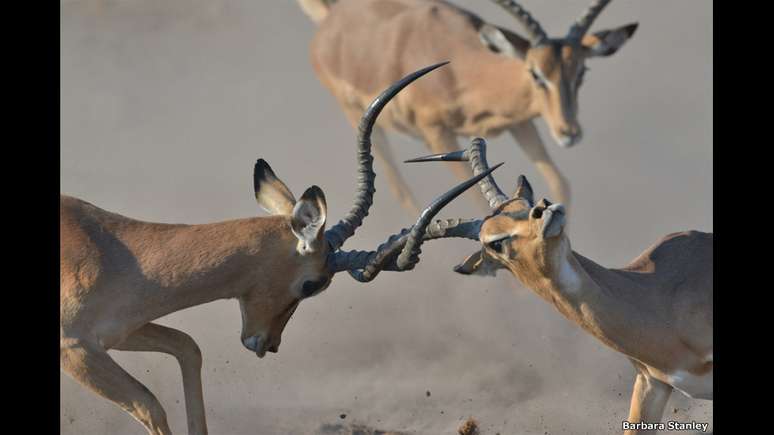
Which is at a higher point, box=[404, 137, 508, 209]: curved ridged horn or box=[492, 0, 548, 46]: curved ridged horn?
box=[492, 0, 548, 46]: curved ridged horn

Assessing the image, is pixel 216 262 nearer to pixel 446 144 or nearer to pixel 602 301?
pixel 602 301

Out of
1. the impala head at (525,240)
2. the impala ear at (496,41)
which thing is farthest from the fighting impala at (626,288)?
the impala ear at (496,41)

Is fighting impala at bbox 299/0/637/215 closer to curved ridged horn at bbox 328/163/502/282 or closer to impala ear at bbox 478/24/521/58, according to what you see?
impala ear at bbox 478/24/521/58

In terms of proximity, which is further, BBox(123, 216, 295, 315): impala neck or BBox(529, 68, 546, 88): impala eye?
BBox(529, 68, 546, 88): impala eye

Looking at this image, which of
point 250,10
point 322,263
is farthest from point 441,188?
point 322,263

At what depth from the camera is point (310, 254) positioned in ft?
26.9

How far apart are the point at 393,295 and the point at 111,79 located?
770 cm

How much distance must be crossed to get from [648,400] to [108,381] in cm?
277

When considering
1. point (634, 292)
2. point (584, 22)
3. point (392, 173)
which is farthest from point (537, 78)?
Result: point (634, 292)

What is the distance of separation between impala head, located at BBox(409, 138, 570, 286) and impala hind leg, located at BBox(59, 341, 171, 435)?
5.77 ft

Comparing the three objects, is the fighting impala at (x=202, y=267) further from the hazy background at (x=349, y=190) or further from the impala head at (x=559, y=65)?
the impala head at (x=559, y=65)

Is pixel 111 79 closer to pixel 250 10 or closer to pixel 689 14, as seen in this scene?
Answer: pixel 250 10

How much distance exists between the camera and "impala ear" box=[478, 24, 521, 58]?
1359 centimetres

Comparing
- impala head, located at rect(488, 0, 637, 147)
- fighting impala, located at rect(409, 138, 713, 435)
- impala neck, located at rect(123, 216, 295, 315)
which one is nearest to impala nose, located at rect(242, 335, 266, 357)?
impala neck, located at rect(123, 216, 295, 315)
